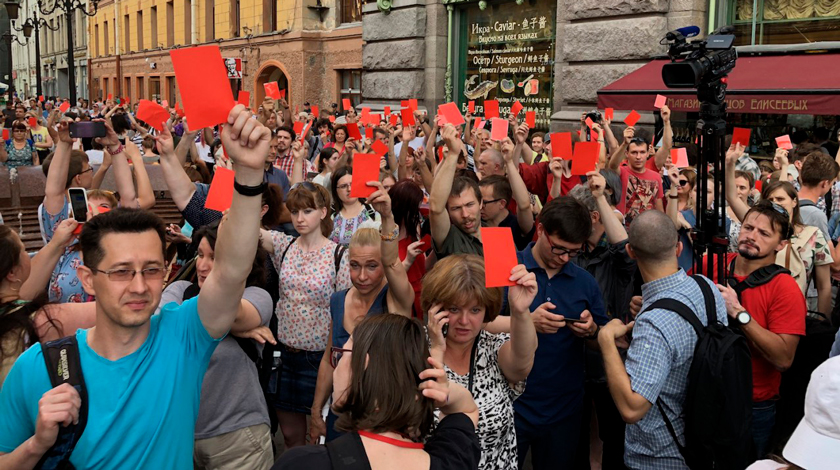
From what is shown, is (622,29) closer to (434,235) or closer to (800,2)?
(800,2)

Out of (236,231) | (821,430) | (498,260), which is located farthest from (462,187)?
(821,430)

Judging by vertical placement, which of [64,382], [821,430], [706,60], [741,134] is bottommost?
[64,382]

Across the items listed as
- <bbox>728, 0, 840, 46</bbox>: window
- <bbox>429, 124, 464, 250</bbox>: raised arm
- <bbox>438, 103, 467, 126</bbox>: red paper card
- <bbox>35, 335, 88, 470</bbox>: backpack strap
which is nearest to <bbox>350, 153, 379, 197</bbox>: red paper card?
<bbox>429, 124, 464, 250</bbox>: raised arm

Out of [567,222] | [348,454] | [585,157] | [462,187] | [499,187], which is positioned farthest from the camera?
[585,157]

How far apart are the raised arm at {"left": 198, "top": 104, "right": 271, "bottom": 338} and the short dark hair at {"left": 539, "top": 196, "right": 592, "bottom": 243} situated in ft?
5.86

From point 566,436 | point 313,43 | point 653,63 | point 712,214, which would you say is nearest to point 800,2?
point 653,63

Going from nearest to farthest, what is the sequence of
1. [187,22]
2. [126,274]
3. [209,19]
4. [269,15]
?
[126,274]
[269,15]
[209,19]
[187,22]

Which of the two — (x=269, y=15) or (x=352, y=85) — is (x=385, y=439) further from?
(x=269, y=15)

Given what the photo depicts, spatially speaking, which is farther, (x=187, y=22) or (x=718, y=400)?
(x=187, y=22)

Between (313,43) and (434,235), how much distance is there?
19383 mm

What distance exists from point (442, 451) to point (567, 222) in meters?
1.80

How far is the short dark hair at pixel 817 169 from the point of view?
5.36m

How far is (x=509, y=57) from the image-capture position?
13844 millimetres

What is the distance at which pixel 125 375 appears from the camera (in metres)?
2.31
